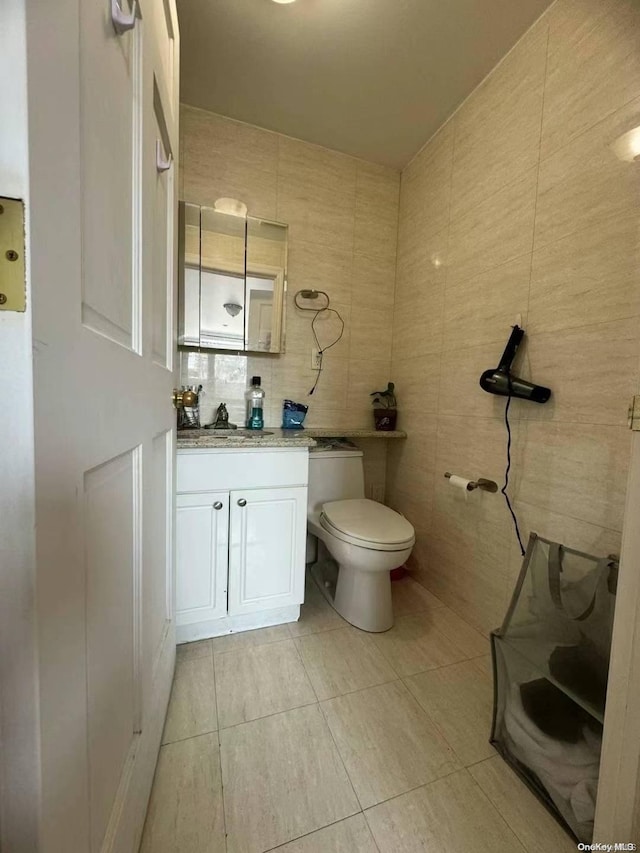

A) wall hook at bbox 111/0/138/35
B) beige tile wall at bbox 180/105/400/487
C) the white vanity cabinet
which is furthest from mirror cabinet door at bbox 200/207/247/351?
wall hook at bbox 111/0/138/35

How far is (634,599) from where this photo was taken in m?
0.56

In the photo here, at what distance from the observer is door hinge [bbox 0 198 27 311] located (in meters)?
0.26

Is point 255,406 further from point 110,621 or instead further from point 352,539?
point 110,621

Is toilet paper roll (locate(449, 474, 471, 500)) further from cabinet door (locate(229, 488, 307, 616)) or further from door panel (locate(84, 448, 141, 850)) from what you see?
door panel (locate(84, 448, 141, 850))

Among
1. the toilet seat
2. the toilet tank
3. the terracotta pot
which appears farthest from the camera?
the terracotta pot

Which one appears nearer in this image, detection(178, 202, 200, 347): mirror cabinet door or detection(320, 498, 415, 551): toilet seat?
detection(320, 498, 415, 551): toilet seat


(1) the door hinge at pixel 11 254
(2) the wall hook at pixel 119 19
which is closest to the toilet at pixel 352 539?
(1) the door hinge at pixel 11 254

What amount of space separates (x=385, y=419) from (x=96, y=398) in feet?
5.39

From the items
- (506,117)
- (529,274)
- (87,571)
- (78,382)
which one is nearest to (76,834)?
(87,571)

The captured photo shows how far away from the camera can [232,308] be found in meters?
1.67

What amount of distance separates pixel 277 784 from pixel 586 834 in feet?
2.32

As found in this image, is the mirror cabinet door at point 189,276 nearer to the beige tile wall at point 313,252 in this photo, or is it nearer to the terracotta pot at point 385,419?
the beige tile wall at point 313,252

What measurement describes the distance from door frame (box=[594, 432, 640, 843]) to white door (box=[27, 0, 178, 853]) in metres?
0.82

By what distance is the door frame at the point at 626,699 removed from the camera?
1.81 ft
